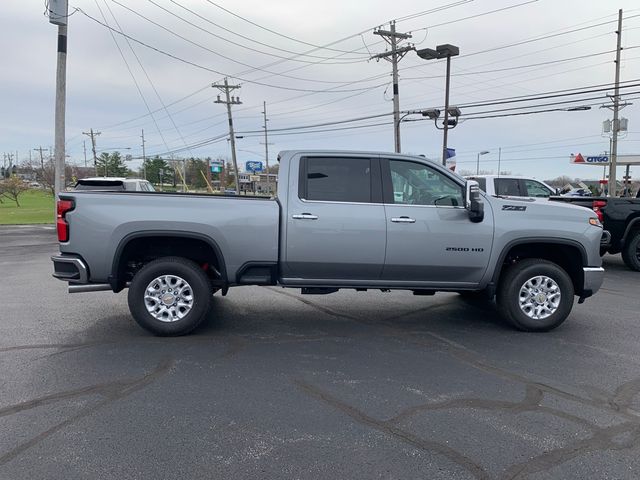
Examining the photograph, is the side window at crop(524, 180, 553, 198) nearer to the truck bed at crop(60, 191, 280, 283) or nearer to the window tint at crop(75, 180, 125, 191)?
the truck bed at crop(60, 191, 280, 283)

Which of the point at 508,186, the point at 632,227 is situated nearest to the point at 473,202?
the point at 632,227

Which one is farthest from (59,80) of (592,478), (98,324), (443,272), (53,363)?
(592,478)

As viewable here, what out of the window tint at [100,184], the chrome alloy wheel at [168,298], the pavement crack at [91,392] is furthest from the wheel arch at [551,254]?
the window tint at [100,184]

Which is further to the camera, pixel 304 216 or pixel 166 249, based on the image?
pixel 166 249

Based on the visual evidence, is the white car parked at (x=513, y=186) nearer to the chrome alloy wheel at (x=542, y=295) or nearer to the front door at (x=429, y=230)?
the chrome alloy wheel at (x=542, y=295)

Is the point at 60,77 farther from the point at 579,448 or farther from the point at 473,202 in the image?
the point at 579,448

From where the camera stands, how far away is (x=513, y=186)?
13.4 m

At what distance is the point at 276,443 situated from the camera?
327 cm

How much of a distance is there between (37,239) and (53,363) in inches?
584

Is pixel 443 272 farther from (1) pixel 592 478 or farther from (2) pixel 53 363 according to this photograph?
(2) pixel 53 363

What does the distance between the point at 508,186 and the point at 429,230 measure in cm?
889

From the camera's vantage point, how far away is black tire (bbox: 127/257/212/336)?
5.39 meters

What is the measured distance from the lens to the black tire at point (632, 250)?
10.5 metres

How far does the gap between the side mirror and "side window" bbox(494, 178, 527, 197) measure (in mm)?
8353
